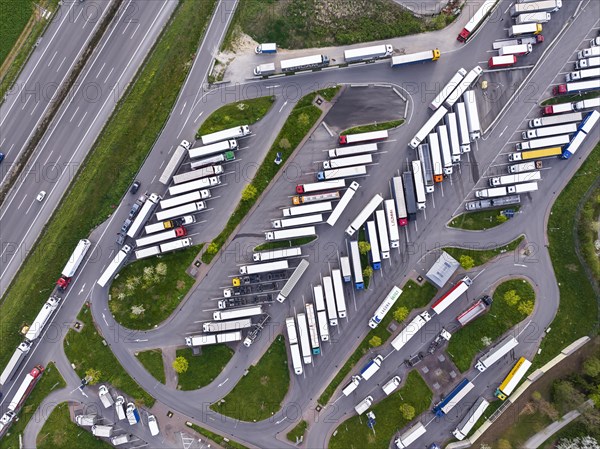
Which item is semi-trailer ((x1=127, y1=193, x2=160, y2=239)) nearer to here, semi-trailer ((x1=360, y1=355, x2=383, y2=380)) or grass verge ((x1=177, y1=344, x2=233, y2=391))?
grass verge ((x1=177, y1=344, x2=233, y2=391))

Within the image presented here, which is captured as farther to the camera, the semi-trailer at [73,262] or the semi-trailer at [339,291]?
the semi-trailer at [73,262]

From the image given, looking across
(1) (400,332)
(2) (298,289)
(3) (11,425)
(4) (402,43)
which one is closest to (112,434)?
(3) (11,425)

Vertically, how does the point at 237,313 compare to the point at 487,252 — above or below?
below

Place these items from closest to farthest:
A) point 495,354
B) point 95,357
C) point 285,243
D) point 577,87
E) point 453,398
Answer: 1. point 495,354
2. point 453,398
3. point 577,87
4. point 285,243
5. point 95,357

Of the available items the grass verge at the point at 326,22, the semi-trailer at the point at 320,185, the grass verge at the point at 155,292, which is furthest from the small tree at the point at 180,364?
the grass verge at the point at 326,22

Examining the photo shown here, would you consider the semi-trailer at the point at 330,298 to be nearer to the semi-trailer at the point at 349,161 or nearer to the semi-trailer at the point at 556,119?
the semi-trailer at the point at 349,161

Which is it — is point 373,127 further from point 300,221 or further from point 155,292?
point 155,292

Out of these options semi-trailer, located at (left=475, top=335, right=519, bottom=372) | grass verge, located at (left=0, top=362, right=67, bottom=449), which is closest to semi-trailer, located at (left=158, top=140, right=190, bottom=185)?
grass verge, located at (left=0, top=362, right=67, bottom=449)

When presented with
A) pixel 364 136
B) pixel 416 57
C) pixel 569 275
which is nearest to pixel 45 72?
pixel 364 136
